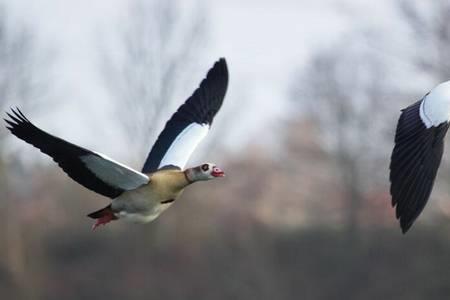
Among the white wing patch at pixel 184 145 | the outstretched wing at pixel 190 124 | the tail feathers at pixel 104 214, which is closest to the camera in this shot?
the tail feathers at pixel 104 214

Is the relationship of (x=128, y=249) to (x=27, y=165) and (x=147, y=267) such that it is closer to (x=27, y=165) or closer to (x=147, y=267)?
A: (x=147, y=267)

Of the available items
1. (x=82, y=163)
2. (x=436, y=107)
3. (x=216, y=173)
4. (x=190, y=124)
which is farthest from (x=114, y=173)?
(x=436, y=107)

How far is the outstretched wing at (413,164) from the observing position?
11438mm

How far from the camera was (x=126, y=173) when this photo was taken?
39.1 feet

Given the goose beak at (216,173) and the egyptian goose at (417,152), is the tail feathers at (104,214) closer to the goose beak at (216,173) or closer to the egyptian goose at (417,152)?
the goose beak at (216,173)

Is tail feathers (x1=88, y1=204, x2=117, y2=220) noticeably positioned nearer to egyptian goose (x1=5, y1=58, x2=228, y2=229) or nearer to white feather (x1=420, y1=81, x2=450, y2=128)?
egyptian goose (x1=5, y1=58, x2=228, y2=229)

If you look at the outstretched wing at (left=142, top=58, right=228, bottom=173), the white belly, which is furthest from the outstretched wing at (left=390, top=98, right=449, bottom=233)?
the outstretched wing at (left=142, top=58, right=228, bottom=173)

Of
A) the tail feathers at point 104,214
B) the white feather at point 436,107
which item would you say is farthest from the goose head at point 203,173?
the white feather at point 436,107

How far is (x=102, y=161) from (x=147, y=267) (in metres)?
26.6

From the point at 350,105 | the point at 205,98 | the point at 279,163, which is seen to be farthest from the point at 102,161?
Answer: the point at 279,163

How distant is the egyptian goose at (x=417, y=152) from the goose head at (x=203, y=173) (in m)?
1.37

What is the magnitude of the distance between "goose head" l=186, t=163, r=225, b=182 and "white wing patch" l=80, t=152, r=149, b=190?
35 cm

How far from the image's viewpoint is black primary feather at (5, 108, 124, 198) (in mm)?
11414

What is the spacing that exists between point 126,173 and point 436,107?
247 cm
